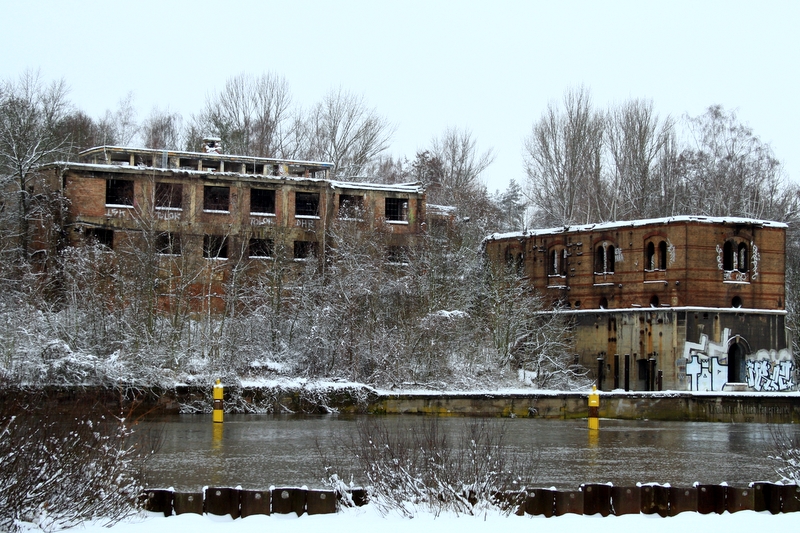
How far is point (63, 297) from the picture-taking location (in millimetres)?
44906

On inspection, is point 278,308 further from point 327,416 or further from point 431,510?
point 431,510

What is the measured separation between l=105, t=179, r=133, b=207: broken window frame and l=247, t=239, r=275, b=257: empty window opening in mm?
6587

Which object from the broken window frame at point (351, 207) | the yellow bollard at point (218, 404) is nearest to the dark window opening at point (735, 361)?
the broken window frame at point (351, 207)

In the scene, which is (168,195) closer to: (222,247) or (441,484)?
(222,247)

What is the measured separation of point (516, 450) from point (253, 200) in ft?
110

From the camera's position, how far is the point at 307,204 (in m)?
55.1

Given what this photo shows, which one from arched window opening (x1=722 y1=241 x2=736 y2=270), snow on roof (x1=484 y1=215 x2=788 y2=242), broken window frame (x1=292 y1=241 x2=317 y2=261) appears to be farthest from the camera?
broken window frame (x1=292 y1=241 x2=317 y2=261)

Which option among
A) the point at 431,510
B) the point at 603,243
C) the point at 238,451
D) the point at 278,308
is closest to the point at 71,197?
the point at 278,308

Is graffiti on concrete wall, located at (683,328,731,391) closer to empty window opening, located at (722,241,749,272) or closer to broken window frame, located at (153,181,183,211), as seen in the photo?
empty window opening, located at (722,241,749,272)

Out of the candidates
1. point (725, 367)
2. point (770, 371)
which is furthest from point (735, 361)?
point (770, 371)

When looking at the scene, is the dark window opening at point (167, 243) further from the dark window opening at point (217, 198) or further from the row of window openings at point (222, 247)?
the dark window opening at point (217, 198)

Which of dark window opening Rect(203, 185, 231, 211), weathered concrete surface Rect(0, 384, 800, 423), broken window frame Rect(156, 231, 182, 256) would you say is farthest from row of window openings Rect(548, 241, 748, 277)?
broken window frame Rect(156, 231, 182, 256)

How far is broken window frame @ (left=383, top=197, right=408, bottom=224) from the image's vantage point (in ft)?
184

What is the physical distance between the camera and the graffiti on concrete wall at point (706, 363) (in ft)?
151
